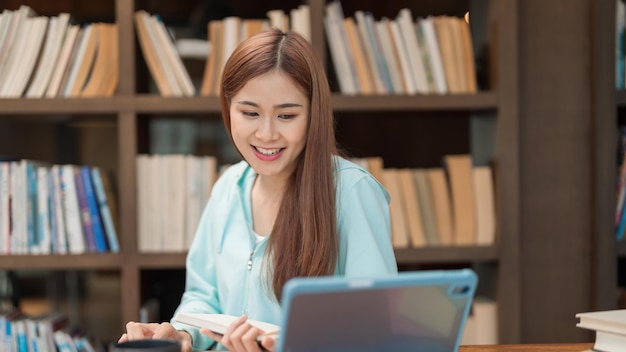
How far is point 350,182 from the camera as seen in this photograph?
154 cm

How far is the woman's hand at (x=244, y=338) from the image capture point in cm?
111

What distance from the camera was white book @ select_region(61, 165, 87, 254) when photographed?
237 centimetres

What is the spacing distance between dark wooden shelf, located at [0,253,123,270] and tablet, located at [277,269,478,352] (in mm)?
1559

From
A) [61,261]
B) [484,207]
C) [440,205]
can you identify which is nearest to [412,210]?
[440,205]

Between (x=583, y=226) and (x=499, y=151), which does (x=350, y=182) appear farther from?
(x=583, y=226)

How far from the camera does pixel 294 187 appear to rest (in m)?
1.57

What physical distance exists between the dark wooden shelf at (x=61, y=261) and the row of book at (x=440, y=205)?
83cm

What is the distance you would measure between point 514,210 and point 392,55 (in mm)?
609

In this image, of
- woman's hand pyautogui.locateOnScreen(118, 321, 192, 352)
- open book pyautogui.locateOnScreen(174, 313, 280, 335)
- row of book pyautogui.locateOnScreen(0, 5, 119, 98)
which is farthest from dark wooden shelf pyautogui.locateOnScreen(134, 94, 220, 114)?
open book pyautogui.locateOnScreen(174, 313, 280, 335)

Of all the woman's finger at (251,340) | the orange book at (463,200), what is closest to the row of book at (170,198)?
the orange book at (463,200)

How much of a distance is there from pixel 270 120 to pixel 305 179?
13 centimetres

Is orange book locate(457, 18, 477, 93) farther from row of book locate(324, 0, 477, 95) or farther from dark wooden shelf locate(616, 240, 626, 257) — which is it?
Result: dark wooden shelf locate(616, 240, 626, 257)

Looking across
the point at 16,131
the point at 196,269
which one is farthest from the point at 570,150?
the point at 16,131

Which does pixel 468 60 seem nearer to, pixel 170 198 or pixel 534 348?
pixel 170 198
